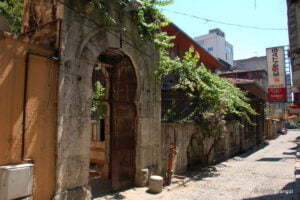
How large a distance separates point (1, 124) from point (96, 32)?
3.40 meters

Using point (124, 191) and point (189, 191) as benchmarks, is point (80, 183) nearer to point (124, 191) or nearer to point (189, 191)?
point (124, 191)

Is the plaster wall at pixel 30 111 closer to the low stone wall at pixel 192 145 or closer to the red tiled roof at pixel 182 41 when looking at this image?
the low stone wall at pixel 192 145

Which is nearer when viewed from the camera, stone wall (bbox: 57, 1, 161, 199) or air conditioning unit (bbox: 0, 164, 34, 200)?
air conditioning unit (bbox: 0, 164, 34, 200)

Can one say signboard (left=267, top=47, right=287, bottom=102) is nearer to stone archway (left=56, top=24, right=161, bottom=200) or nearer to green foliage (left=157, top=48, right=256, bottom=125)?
green foliage (left=157, top=48, right=256, bottom=125)

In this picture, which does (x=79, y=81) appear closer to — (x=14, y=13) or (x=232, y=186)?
(x=232, y=186)

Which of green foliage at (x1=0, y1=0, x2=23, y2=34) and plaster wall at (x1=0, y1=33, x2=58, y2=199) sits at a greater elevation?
green foliage at (x1=0, y1=0, x2=23, y2=34)

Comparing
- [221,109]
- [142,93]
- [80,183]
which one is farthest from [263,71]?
[80,183]

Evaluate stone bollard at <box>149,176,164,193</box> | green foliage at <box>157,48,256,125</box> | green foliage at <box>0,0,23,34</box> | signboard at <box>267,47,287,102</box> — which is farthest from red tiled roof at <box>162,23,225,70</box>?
stone bollard at <box>149,176,164,193</box>

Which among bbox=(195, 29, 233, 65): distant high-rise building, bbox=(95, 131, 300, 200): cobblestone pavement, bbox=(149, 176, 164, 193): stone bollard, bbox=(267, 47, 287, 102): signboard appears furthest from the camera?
bbox=(195, 29, 233, 65): distant high-rise building

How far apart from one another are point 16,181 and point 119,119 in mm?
4431

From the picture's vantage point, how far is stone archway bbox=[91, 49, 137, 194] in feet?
28.8

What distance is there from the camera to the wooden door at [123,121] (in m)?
8.84

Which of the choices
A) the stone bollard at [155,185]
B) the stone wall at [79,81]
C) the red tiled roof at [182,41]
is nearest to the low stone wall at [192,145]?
the stone bollard at [155,185]

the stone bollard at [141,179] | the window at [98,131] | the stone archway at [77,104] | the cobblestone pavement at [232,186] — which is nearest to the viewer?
the stone archway at [77,104]
